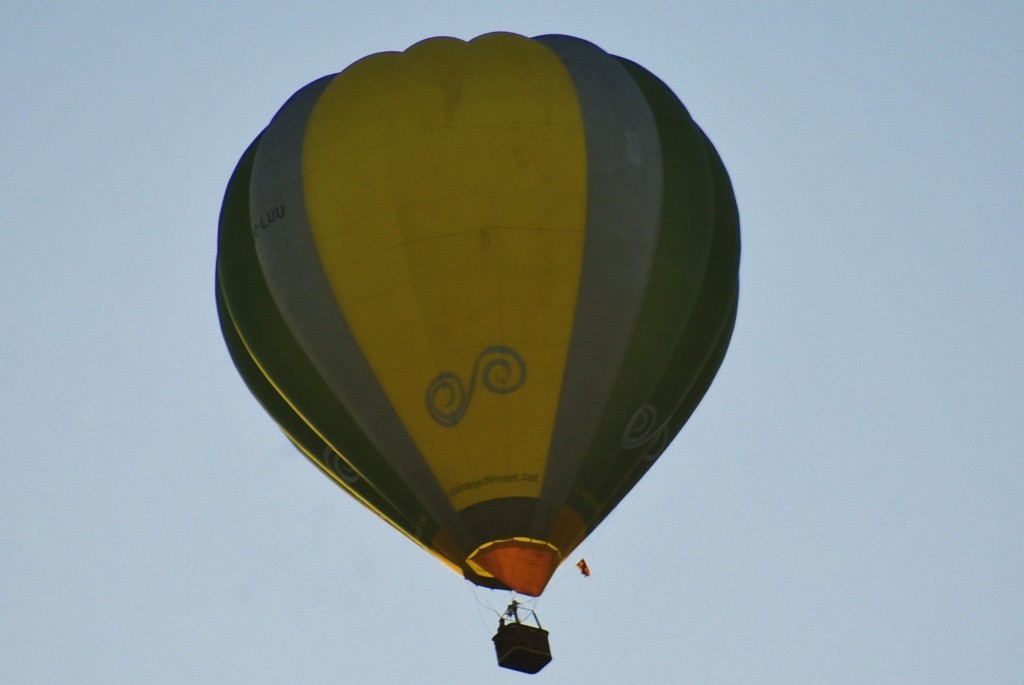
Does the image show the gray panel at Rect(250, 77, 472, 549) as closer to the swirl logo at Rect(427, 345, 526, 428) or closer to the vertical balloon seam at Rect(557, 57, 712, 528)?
the swirl logo at Rect(427, 345, 526, 428)

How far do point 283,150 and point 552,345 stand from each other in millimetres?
3712

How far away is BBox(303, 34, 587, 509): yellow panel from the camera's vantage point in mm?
23891

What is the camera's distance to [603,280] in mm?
24109

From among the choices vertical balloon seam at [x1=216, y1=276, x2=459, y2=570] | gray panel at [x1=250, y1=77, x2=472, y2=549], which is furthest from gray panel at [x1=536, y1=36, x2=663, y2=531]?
vertical balloon seam at [x1=216, y1=276, x2=459, y2=570]

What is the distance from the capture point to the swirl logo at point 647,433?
966 inches

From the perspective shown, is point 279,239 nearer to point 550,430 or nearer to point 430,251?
point 430,251

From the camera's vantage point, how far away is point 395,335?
78.7ft

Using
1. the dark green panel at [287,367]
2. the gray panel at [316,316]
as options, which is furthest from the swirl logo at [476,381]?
the dark green panel at [287,367]

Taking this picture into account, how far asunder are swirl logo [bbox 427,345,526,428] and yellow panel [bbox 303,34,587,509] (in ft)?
0.16

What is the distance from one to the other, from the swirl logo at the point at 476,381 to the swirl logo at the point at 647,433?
1.38 m

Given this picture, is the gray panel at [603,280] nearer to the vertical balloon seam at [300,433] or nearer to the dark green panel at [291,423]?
the vertical balloon seam at [300,433]

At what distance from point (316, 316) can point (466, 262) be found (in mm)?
1696

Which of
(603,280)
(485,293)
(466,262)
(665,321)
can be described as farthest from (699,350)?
(466,262)

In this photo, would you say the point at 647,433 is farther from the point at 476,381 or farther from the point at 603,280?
the point at 476,381
